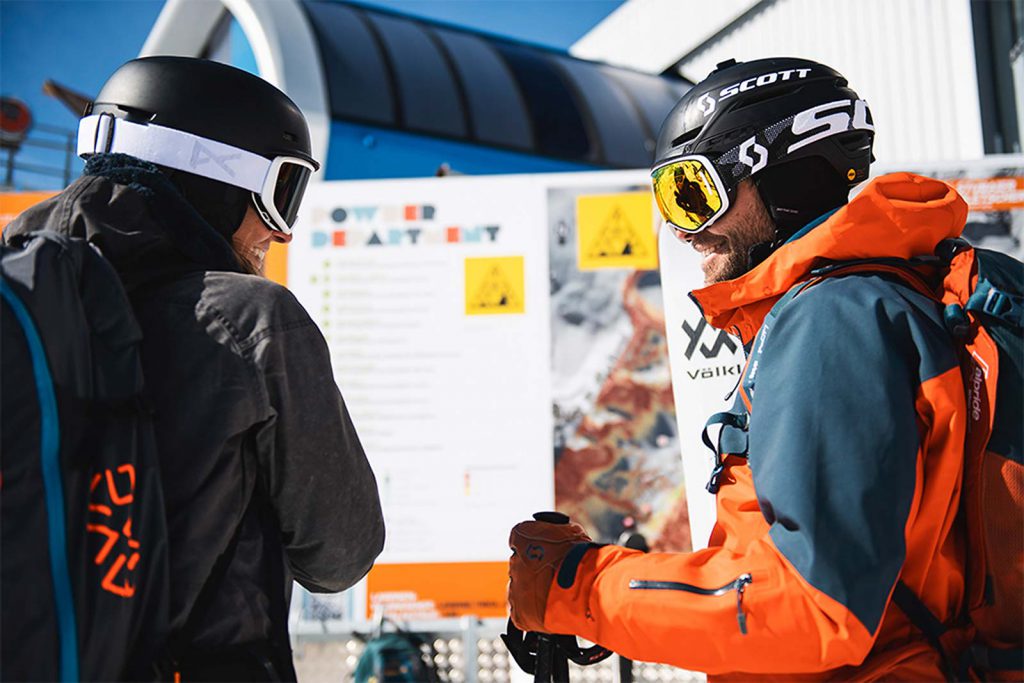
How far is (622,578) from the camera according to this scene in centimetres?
156

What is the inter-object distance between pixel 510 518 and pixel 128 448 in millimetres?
3211

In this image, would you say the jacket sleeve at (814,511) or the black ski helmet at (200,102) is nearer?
the jacket sleeve at (814,511)

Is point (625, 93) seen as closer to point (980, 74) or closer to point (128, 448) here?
point (980, 74)

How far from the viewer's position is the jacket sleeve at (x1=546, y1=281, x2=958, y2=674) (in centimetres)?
133

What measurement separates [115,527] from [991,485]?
130 cm

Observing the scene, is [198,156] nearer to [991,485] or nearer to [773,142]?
[773,142]

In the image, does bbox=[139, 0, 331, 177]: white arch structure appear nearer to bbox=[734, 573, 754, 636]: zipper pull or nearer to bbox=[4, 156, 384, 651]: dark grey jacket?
bbox=[4, 156, 384, 651]: dark grey jacket

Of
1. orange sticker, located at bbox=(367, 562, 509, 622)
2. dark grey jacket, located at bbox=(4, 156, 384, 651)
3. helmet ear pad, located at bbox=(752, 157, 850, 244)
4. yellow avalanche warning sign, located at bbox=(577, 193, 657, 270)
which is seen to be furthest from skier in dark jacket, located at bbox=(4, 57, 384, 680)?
yellow avalanche warning sign, located at bbox=(577, 193, 657, 270)

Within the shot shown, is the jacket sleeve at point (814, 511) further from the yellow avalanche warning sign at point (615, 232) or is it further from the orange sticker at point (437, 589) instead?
the yellow avalanche warning sign at point (615, 232)

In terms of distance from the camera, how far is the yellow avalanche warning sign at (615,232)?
14.9ft

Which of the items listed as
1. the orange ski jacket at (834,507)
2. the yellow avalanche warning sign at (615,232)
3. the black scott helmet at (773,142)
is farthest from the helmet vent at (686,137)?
the yellow avalanche warning sign at (615,232)

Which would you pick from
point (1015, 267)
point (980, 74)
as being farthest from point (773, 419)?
point (980, 74)

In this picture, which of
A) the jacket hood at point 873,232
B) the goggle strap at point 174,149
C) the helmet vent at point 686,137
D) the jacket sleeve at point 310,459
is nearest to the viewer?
the jacket sleeve at point 310,459

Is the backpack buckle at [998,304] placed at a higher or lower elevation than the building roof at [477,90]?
lower
